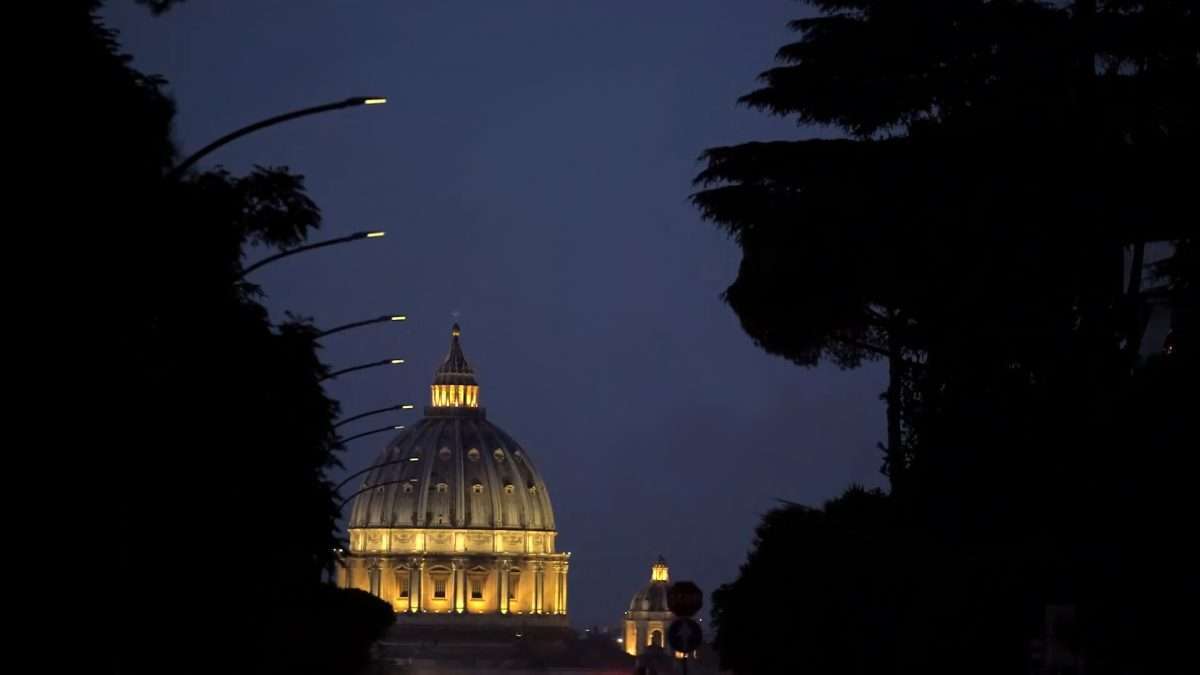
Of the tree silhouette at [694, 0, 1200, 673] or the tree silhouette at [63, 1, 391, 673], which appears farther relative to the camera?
the tree silhouette at [694, 0, 1200, 673]

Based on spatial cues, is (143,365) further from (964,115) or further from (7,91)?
(964,115)

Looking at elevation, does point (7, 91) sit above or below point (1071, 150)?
below

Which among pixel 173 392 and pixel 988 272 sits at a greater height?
pixel 988 272

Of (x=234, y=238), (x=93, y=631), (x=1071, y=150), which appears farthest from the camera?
(x=1071, y=150)

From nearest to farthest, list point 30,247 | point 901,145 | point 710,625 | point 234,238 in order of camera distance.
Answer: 1. point 30,247
2. point 234,238
3. point 901,145
4. point 710,625

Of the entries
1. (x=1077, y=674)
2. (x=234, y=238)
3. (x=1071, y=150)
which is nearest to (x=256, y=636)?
(x=234, y=238)

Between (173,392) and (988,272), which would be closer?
(173,392)

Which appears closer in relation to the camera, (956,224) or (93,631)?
(93,631)

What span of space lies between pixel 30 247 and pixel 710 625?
98.7 ft

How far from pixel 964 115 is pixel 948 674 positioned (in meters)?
10.5

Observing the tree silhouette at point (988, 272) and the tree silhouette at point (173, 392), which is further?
the tree silhouette at point (988, 272)

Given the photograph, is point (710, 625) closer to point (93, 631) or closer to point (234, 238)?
point (234, 238)

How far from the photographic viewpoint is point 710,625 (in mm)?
49781

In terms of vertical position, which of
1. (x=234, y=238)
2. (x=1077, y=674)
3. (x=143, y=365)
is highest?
(x=234, y=238)
